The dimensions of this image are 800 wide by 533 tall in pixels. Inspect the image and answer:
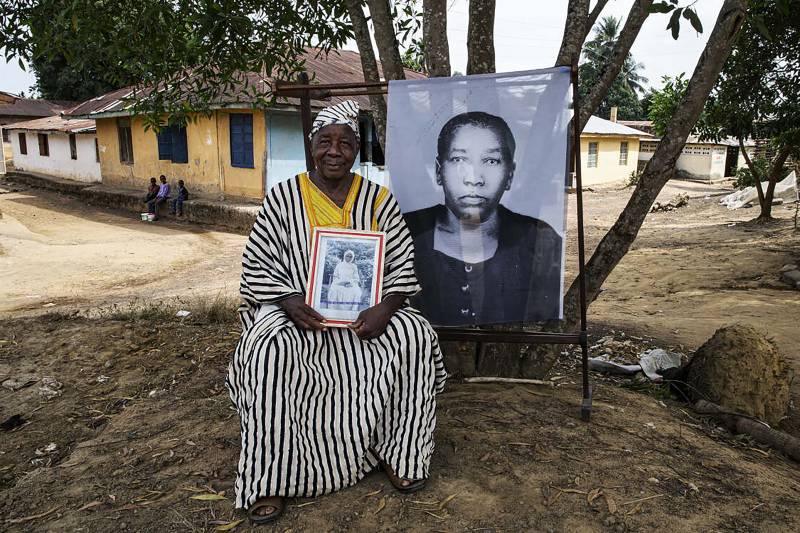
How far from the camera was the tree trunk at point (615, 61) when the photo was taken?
13.2 feet

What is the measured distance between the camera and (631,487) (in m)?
2.85

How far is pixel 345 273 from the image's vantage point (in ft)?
9.69

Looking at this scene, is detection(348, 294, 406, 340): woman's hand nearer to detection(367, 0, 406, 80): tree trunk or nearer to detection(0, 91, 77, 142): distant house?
detection(367, 0, 406, 80): tree trunk

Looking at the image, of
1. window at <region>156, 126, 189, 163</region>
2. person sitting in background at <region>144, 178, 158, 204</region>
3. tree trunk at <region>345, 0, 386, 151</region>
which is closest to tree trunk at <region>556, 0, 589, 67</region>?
tree trunk at <region>345, 0, 386, 151</region>

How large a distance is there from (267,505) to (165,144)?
1816cm

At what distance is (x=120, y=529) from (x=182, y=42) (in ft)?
13.0

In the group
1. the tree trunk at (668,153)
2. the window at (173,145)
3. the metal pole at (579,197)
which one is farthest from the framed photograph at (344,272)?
the window at (173,145)

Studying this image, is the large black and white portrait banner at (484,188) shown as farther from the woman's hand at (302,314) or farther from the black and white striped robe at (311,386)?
the woman's hand at (302,314)

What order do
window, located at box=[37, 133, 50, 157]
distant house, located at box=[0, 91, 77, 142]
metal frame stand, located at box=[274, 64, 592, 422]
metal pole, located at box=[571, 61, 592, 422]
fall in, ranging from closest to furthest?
metal pole, located at box=[571, 61, 592, 422]
metal frame stand, located at box=[274, 64, 592, 422]
window, located at box=[37, 133, 50, 157]
distant house, located at box=[0, 91, 77, 142]

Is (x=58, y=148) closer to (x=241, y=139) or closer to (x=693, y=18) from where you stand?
(x=241, y=139)

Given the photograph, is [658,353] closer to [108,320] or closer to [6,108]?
[108,320]

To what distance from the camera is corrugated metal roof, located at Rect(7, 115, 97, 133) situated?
23812 mm

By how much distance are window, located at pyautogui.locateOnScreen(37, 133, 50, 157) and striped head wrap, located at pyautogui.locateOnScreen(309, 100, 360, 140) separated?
1148 inches

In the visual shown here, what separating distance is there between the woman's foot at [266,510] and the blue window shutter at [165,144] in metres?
17.7
